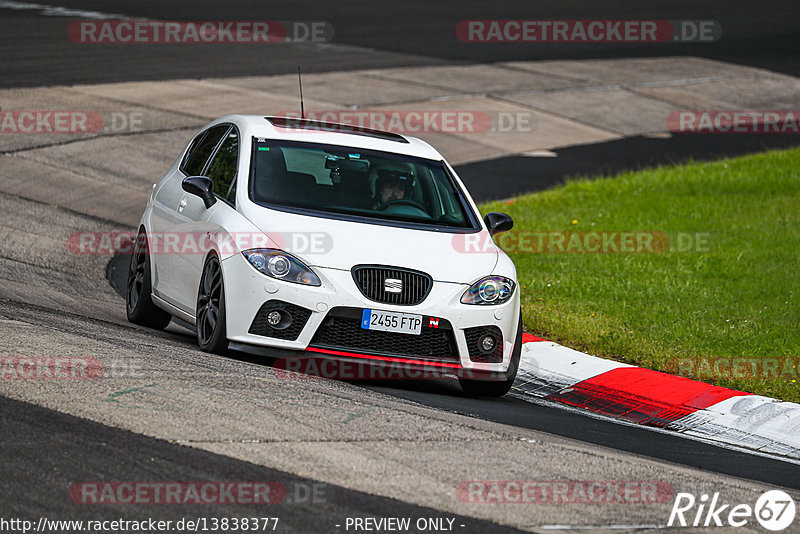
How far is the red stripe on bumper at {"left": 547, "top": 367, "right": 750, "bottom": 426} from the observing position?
338 inches

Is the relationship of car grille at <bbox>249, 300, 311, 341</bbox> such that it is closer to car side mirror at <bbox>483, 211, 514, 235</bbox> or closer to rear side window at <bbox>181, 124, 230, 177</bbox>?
car side mirror at <bbox>483, 211, 514, 235</bbox>

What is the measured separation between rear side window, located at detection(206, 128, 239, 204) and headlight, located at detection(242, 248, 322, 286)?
1.00 meters

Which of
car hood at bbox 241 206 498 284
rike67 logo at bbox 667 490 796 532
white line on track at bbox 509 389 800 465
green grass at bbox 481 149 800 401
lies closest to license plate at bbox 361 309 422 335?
car hood at bbox 241 206 498 284

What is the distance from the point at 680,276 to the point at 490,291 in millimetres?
4709

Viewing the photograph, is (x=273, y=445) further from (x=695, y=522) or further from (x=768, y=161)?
(x=768, y=161)

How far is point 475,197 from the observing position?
1619cm

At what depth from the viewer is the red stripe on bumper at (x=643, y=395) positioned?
858 cm

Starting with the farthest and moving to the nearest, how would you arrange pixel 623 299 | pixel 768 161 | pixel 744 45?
pixel 744 45 < pixel 768 161 < pixel 623 299

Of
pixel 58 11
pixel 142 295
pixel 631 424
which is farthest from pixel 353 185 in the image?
pixel 58 11

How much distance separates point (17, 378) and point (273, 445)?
1507mm

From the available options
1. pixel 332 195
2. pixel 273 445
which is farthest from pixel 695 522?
pixel 332 195

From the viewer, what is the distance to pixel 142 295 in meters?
9.52

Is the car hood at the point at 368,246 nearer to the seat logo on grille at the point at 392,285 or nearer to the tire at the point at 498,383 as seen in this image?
the seat logo on grille at the point at 392,285

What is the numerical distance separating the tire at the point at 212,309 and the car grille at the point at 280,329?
0.26 m
